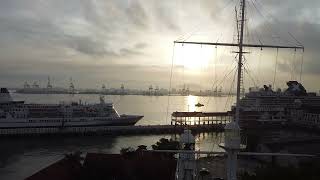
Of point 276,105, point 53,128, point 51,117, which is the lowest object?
point 53,128

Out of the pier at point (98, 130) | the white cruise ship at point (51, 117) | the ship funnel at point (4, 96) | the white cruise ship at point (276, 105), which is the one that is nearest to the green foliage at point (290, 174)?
the pier at point (98, 130)

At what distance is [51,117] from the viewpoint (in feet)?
194

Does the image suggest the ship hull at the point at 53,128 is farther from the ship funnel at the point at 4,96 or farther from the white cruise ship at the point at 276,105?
the white cruise ship at the point at 276,105

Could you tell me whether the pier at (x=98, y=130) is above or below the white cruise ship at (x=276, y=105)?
below

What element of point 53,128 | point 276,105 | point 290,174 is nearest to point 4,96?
point 53,128

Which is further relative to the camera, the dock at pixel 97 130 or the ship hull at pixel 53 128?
the ship hull at pixel 53 128

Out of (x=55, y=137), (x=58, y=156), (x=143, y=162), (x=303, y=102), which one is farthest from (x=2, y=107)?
(x=303, y=102)

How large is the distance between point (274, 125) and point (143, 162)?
1884 inches

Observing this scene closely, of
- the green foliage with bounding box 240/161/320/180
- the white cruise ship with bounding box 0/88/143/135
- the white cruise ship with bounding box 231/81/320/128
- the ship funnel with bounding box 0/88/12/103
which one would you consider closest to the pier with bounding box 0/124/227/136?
the white cruise ship with bounding box 0/88/143/135

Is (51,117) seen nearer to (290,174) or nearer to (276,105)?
(276,105)

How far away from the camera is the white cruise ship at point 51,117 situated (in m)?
56.4

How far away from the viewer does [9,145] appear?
4653 cm

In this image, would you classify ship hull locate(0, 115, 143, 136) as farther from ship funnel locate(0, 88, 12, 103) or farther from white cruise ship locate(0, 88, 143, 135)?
ship funnel locate(0, 88, 12, 103)

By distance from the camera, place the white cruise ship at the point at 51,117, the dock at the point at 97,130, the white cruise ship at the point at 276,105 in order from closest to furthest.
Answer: the dock at the point at 97,130 < the white cruise ship at the point at 51,117 < the white cruise ship at the point at 276,105
